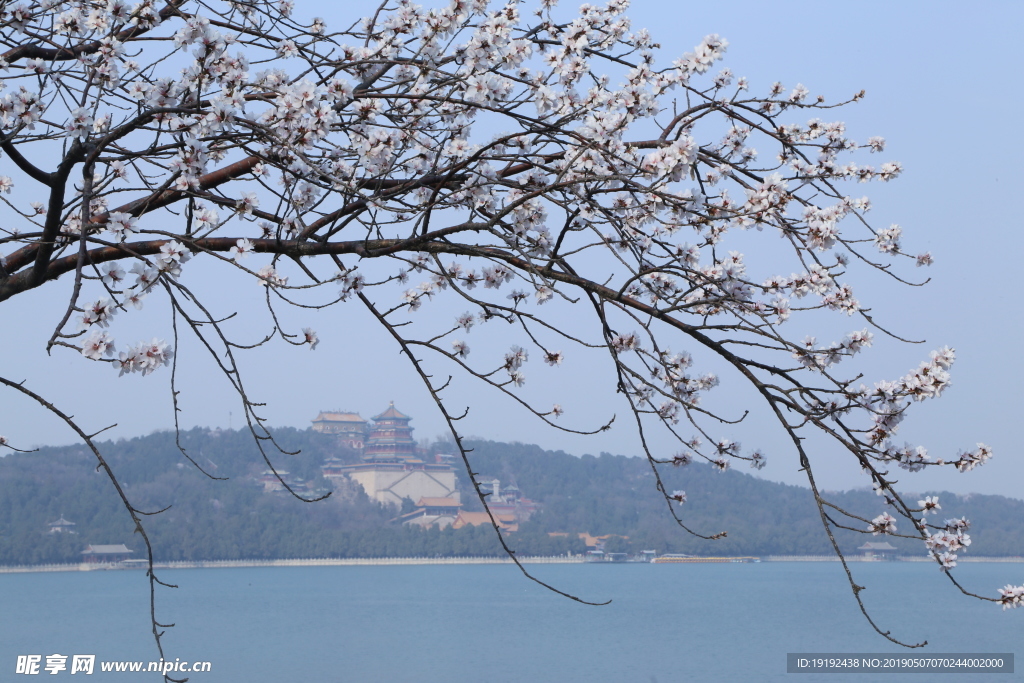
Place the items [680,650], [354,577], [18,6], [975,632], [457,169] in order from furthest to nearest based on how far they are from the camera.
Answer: [354,577], [975,632], [680,650], [18,6], [457,169]

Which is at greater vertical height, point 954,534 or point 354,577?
point 954,534

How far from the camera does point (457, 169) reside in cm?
282

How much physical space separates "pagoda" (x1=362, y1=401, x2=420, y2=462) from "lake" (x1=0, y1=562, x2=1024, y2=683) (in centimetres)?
1317

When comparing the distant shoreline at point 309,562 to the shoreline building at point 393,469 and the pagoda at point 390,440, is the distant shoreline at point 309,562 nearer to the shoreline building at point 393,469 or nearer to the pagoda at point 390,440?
the shoreline building at point 393,469

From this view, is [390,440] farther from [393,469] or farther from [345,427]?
[345,427]

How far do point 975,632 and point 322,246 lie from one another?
161 feet

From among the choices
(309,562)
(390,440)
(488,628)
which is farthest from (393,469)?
(488,628)

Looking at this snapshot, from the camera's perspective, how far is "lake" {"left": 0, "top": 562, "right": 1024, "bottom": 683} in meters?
31.7

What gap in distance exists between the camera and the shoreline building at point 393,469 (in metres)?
87.9

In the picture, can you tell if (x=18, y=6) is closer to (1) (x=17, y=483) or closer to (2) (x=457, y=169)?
(2) (x=457, y=169)

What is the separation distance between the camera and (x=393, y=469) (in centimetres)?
8862

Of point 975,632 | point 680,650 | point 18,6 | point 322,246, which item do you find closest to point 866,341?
point 322,246

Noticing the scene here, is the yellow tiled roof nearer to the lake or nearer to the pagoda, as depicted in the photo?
the pagoda

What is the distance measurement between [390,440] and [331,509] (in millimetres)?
8497
